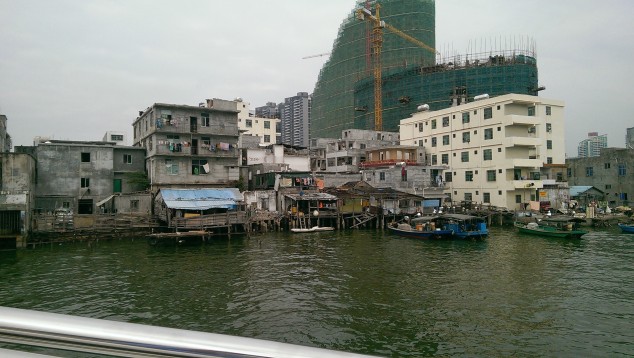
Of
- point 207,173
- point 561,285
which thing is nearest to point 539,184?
point 561,285

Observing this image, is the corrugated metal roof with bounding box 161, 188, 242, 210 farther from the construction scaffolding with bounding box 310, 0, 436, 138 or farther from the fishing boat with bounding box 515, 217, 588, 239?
the construction scaffolding with bounding box 310, 0, 436, 138

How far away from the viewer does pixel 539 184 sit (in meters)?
56.2

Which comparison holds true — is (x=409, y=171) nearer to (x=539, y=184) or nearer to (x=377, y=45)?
(x=539, y=184)

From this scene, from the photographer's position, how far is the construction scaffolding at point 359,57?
109750 millimetres

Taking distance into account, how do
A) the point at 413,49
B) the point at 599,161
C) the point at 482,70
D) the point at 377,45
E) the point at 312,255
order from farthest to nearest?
the point at 413,49, the point at 377,45, the point at 482,70, the point at 599,161, the point at 312,255

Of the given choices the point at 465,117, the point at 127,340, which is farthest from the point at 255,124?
the point at 127,340

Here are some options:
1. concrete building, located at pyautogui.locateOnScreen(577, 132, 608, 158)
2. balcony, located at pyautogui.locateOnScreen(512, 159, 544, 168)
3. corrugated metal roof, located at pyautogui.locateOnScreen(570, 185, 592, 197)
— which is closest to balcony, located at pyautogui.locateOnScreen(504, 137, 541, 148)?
balcony, located at pyautogui.locateOnScreen(512, 159, 544, 168)

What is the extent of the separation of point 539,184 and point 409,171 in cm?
1836

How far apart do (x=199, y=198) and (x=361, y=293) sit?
87.5 ft

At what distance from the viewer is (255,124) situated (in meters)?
91.4

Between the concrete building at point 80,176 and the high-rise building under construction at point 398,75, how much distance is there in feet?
173

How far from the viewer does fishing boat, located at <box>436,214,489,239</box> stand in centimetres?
3809

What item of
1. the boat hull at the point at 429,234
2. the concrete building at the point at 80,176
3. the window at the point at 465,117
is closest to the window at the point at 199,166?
the concrete building at the point at 80,176

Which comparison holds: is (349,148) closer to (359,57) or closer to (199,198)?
(199,198)
